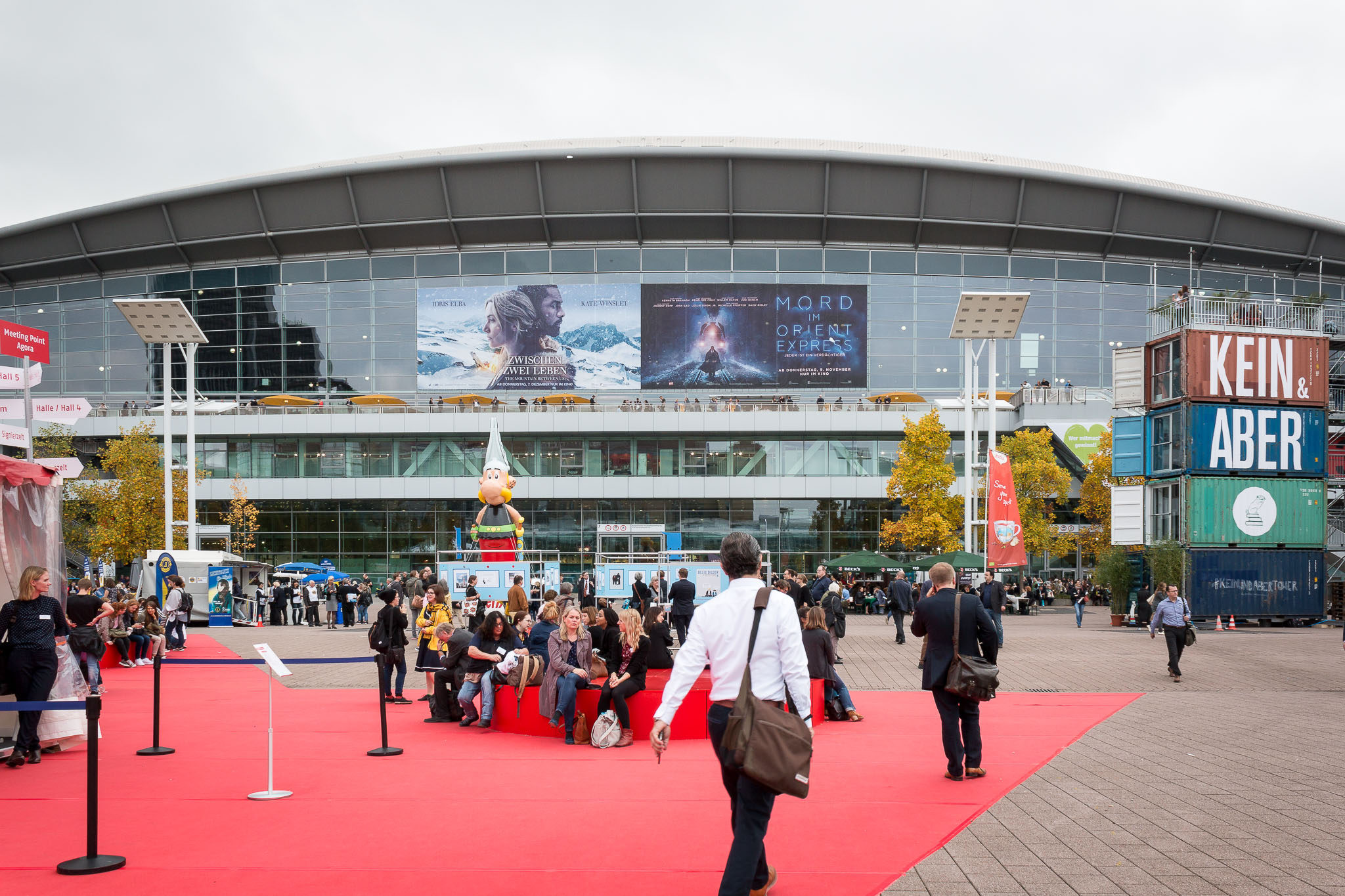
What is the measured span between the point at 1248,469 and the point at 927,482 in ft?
44.2

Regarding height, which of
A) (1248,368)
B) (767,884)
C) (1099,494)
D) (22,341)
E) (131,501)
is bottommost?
(767,884)


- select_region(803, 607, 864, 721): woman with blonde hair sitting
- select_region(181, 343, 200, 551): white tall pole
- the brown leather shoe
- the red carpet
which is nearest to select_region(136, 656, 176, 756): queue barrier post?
the red carpet

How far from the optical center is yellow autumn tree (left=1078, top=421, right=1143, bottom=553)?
145ft

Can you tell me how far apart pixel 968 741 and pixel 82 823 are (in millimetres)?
6918

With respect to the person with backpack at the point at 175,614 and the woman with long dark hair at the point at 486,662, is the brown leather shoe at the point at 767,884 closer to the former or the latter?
the woman with long dark hair at the point at 486,662

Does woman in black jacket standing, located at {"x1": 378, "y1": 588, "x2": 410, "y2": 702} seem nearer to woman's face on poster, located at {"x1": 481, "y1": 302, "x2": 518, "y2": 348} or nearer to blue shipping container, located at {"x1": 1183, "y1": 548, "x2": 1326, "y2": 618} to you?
blue shipping container, located at {"x1": 1183, "y1": 548, "x2": 1326, "y2": 618}

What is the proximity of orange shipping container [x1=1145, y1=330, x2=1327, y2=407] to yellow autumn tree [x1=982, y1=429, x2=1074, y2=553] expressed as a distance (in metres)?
12.5

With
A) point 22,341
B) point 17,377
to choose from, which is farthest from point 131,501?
point 17,377

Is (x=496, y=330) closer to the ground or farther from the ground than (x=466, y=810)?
farther from the ground

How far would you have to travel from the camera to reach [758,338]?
52688 millimetres

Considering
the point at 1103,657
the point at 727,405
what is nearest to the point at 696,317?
the point at 727,405

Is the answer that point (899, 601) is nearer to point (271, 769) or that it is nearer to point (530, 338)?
point (271, 769)

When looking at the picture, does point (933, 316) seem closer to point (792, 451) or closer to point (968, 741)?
point (792, 451)

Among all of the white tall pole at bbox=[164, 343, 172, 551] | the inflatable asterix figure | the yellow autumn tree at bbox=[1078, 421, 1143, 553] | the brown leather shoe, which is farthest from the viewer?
the yellow autumn tree at bbox=[1078, 421, 1143, 553]
